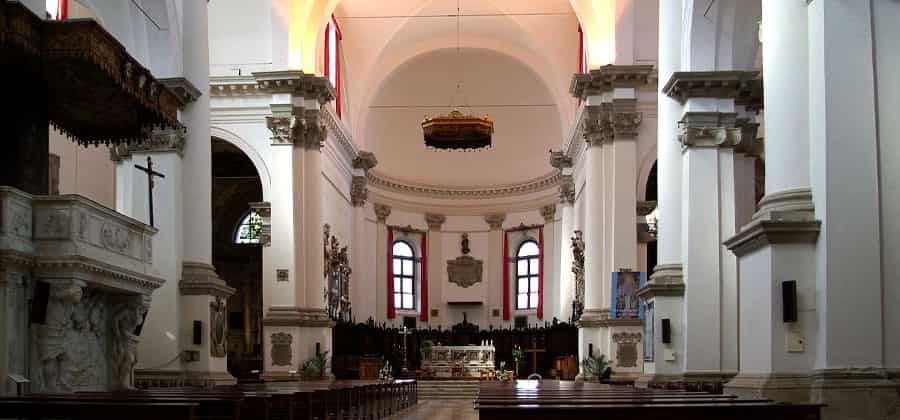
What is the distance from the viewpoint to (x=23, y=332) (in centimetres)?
1123

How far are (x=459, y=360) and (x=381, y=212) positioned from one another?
24.6 feet

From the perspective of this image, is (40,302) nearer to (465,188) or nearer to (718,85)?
(718,85)

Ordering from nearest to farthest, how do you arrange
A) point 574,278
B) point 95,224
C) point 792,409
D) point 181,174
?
1. point 792,409
2. point 95,224
3. point 181,174
4. point 574,278

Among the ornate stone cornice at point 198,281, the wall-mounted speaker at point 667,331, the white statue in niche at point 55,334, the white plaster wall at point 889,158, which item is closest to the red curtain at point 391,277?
the ornate stone cornice at point 198,281

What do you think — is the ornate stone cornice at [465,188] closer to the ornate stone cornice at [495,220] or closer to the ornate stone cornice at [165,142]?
the ornate stone cornice at [495,220]

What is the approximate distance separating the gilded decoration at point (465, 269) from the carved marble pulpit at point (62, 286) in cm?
2666

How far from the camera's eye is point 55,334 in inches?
458

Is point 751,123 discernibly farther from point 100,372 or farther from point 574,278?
point 574,278

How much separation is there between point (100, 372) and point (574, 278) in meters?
21.3

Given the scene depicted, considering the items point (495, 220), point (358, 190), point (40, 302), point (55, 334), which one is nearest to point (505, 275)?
point (495, 220)

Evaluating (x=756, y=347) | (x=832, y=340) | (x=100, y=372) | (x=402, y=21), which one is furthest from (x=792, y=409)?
(x=402, y=21)

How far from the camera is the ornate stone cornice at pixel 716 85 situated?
635 inches

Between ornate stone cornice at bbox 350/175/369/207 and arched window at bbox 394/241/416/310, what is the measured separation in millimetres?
4461

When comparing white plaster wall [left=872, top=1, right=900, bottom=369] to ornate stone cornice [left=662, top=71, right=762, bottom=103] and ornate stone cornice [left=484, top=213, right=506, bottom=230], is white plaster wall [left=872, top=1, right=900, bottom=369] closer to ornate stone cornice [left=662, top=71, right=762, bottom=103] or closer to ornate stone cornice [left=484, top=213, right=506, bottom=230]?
ornate stone cornice [left=662, top=71, right=762, bottom=103]
